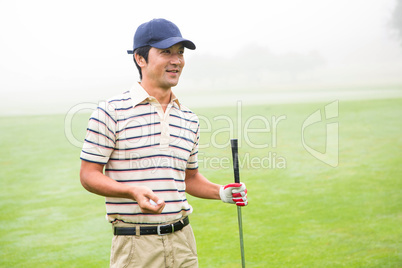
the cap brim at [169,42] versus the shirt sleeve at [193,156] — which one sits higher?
the cap brim at [169,42]

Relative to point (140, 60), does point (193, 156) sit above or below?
below

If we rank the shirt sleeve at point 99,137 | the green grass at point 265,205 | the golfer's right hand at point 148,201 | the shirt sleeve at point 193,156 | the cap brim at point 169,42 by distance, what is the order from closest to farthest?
1. the golfer's right hand at point 148,201
2. the shirt sleeve at point 99,137
3. the cap brim at point 169,42
4. the shirt sleeve at point 193,156
5. the green grass at point 265,205

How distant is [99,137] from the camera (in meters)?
1.69

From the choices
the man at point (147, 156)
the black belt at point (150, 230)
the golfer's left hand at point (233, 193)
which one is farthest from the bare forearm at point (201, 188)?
the black belt at point (150, 230)

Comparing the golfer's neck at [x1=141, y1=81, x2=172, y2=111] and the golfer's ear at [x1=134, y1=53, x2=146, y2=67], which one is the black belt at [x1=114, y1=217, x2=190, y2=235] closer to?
the golfer's neck at [x1=141, y1=81, x2=172, y2=111]

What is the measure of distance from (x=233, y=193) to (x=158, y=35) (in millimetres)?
731

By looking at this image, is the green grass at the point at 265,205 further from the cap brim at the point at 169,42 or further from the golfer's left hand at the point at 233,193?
the cap brim at the point at 169,42

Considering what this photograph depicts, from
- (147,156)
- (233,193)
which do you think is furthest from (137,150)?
(233,193)

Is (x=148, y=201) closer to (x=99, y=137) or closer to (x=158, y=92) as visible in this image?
(x=99, y=137)

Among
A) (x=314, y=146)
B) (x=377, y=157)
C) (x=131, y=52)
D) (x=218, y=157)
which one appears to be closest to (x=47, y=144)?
(x=218, y=157)

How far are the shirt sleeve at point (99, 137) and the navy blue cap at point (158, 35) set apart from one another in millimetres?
322

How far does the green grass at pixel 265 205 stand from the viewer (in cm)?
409

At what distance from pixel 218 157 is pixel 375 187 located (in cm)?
266

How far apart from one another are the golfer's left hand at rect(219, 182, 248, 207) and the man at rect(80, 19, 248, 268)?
0.21 metres
